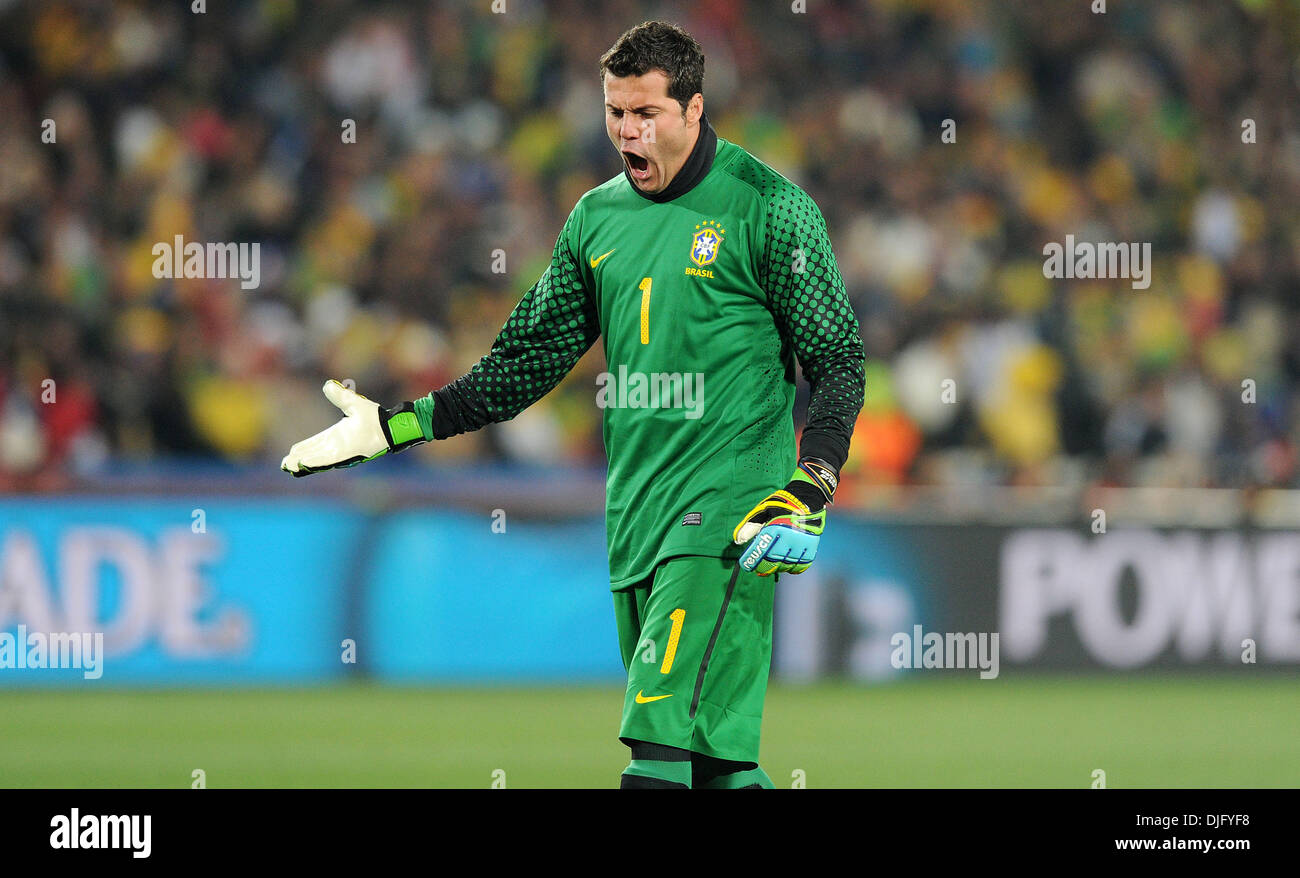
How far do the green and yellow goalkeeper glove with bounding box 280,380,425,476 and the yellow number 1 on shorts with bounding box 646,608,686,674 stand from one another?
970 mm

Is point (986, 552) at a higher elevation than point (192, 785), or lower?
higher

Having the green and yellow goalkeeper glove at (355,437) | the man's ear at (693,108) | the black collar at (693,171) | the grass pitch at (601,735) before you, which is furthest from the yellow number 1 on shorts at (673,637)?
the grass pitch at (601,735)

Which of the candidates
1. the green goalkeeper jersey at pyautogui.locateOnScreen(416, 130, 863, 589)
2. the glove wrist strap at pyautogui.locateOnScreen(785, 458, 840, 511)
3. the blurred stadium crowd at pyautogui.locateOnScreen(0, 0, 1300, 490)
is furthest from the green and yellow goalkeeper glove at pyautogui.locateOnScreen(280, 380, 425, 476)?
the blurred stadium crowd at pyautogui.locateOnScreen(0, 0, 1300, 490)

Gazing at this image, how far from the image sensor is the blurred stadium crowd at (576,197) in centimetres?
1330

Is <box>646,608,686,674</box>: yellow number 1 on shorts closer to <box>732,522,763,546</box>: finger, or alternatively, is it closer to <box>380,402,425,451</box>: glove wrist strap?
<box>732,522,763,546</box>: finger

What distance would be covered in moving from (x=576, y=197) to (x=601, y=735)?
→ 6213mm

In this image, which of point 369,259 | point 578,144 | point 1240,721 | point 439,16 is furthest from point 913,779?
point 439,16

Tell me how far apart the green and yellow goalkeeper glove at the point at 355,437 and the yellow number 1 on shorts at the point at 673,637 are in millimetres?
970

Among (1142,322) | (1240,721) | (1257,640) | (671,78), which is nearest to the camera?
(671,78)

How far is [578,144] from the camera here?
1567 cm

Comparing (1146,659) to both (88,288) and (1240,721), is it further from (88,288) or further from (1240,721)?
(88,288)

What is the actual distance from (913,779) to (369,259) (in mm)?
7250

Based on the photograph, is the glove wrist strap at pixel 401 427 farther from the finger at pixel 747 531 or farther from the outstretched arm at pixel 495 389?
the finger at pixel 747 531

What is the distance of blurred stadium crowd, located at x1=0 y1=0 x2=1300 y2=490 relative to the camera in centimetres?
1330
